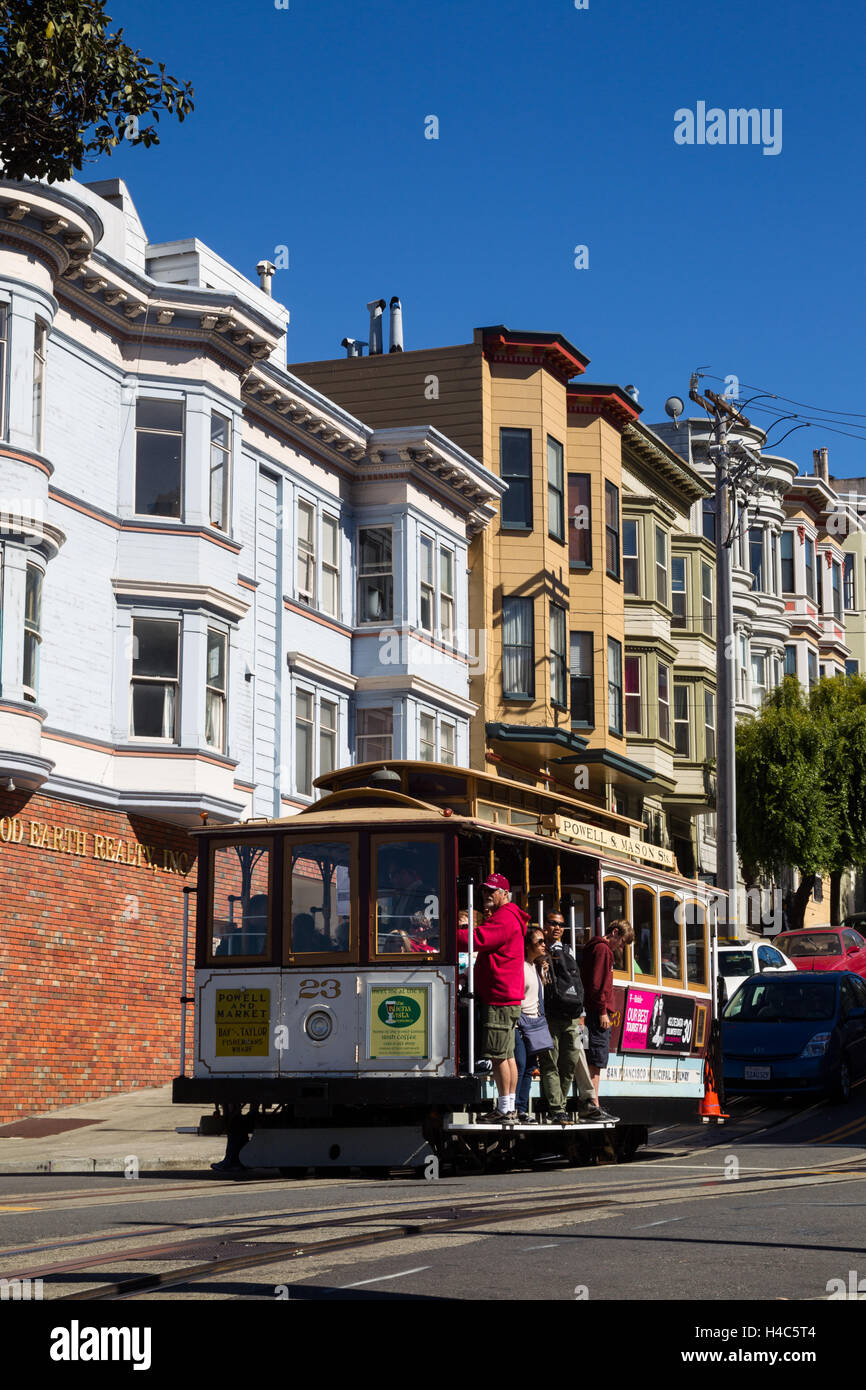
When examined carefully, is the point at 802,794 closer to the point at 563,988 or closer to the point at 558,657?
the point at 558,657

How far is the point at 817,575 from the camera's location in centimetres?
6494

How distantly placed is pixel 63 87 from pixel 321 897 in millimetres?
6620

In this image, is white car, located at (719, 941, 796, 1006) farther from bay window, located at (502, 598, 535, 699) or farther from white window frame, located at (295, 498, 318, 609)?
bay window, located at (502, 598, 535, 699)

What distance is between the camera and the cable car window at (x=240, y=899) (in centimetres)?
1582

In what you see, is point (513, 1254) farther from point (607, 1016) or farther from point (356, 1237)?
point (607, 1016)

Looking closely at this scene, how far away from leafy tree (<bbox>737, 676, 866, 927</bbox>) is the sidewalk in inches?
1014

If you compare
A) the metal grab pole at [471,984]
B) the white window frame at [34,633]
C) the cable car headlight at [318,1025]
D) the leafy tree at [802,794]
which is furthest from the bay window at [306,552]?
the leafy tree at [802,794]

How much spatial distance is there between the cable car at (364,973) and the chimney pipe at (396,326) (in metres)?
24.2

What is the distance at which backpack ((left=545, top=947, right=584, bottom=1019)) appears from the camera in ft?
52.4

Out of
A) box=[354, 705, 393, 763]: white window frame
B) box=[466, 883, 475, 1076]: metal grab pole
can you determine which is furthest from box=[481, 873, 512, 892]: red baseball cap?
box=[354, 705, 393, 763]: white window frame

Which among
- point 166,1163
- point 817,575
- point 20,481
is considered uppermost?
point 817,575

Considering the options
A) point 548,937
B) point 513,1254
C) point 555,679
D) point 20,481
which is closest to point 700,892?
point 548,937

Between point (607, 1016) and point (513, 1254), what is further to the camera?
point (607, 1016)
